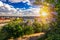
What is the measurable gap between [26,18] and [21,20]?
0.15 meters

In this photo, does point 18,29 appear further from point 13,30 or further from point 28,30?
point 28,30

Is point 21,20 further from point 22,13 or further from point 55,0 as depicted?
point 55,0

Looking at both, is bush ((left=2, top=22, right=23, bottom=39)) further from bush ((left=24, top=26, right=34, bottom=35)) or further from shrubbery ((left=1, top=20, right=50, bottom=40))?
bush ((left=24, top=26, right=34, bottom=35))

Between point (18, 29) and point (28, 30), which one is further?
point (28, 30)

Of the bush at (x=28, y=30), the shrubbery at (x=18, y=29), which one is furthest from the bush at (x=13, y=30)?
the bush at (x=28, y=30)

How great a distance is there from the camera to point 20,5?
7086 millimetres

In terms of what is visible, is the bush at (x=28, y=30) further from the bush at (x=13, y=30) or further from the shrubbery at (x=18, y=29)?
the bush at (x=13, y=30)

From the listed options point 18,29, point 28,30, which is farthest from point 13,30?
point 28,30

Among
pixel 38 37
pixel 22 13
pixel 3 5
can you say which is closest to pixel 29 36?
pixel 38 37

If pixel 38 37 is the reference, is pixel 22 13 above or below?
above

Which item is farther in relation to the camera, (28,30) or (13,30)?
(28,30)

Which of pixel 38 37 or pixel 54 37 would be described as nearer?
pixel 54 37

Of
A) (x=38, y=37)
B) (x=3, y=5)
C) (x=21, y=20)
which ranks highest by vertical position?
(x=3, y=5)

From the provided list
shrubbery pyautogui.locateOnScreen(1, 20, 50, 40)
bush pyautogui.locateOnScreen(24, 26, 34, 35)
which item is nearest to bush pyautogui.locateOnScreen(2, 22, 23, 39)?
shrubbery pyautogui.locateOnScreen(1, 20, 50, 40)
